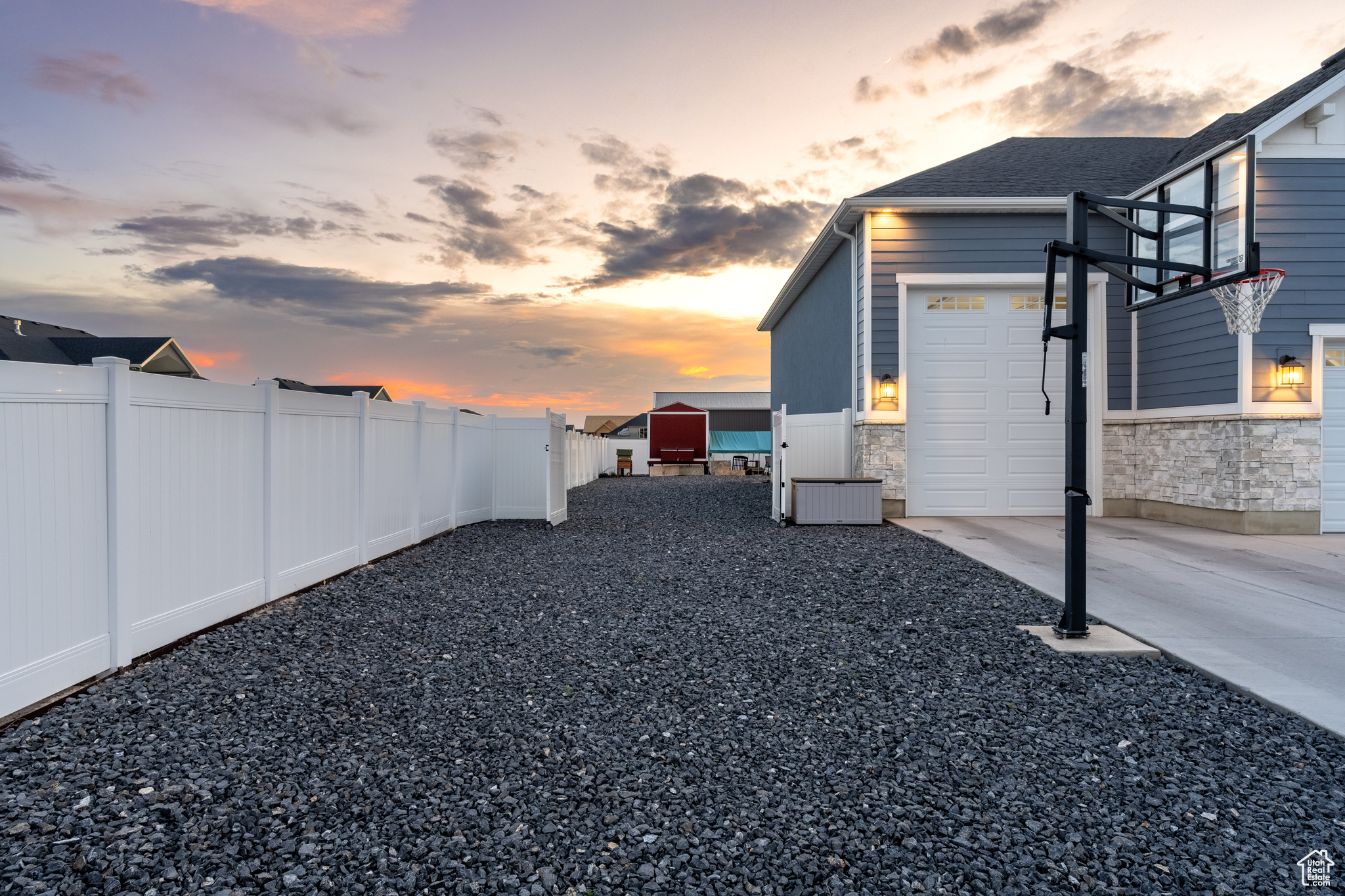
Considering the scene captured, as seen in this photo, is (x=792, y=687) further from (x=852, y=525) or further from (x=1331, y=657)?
(x=852, y=525)

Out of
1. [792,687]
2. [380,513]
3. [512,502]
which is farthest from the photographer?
[512,502]

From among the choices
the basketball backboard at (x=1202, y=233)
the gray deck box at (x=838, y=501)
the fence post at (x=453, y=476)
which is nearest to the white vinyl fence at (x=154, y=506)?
the fence post at (x=453, y=476)

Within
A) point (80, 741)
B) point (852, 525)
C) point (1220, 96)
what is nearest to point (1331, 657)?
point (852, 525)

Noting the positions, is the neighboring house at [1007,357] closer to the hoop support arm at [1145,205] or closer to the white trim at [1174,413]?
the white trim at [1174,413]

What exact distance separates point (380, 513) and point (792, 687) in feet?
17.8

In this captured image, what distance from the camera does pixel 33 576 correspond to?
2936mm

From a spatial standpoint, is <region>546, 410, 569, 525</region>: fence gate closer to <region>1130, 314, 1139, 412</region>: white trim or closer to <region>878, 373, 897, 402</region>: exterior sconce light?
<region>878, 373, 897, 402</region>: exterior sconce light

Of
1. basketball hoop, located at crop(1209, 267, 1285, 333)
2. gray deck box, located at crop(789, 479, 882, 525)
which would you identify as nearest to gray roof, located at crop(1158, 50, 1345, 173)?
basketball hoop, located at crop(1209, 267, 1285, 333)

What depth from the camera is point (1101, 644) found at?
3977mm

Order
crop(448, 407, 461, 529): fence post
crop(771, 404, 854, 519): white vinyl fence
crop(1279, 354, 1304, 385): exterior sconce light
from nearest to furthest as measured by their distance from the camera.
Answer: crop(1279, 354, 1304, 385): exterior sconce light, crop(448, 407, 461, 529): fence post, crop(771, 404, 854, 519): white vinyl fence

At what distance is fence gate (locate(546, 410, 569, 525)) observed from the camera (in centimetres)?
1020

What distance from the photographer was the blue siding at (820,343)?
37.0ft

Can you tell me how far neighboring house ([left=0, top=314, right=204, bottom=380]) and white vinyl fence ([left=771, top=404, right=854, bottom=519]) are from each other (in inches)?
659

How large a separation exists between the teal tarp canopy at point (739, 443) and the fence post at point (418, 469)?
23310mm
